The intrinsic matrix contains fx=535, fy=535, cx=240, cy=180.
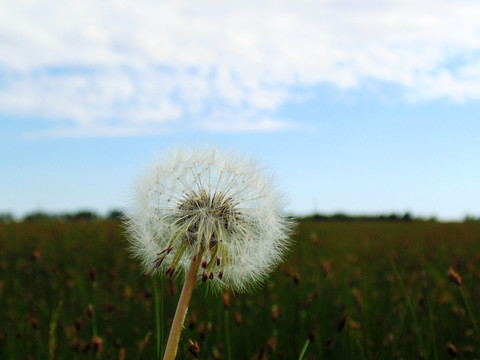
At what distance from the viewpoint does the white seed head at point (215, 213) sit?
2.15 m

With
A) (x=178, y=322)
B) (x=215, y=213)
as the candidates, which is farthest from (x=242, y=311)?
(x=178, y=322)

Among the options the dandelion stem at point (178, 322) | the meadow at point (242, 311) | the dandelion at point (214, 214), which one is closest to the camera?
the dandelion stem at point (178, 322)

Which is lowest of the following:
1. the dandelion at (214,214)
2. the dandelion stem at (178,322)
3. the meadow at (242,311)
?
the meadow at (242,311)

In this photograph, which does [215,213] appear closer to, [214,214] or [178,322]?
[214,214]

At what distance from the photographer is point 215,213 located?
6.95 ft

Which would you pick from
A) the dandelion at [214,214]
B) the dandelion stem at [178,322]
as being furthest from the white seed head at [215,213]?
the dandelion stem at [178,322]

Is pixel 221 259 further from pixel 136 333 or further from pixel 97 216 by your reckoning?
pixel 97 216

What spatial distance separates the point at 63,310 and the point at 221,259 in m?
4.26

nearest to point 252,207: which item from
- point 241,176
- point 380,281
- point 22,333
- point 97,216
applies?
point 241,176

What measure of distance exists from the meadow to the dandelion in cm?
20

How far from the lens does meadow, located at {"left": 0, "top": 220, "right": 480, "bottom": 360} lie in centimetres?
348

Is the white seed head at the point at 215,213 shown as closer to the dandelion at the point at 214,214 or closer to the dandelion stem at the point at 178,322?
the dandelion at the point at 214,214

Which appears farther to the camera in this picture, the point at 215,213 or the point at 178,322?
the point at 215,213

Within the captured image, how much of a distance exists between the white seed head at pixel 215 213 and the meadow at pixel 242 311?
0.21 m
